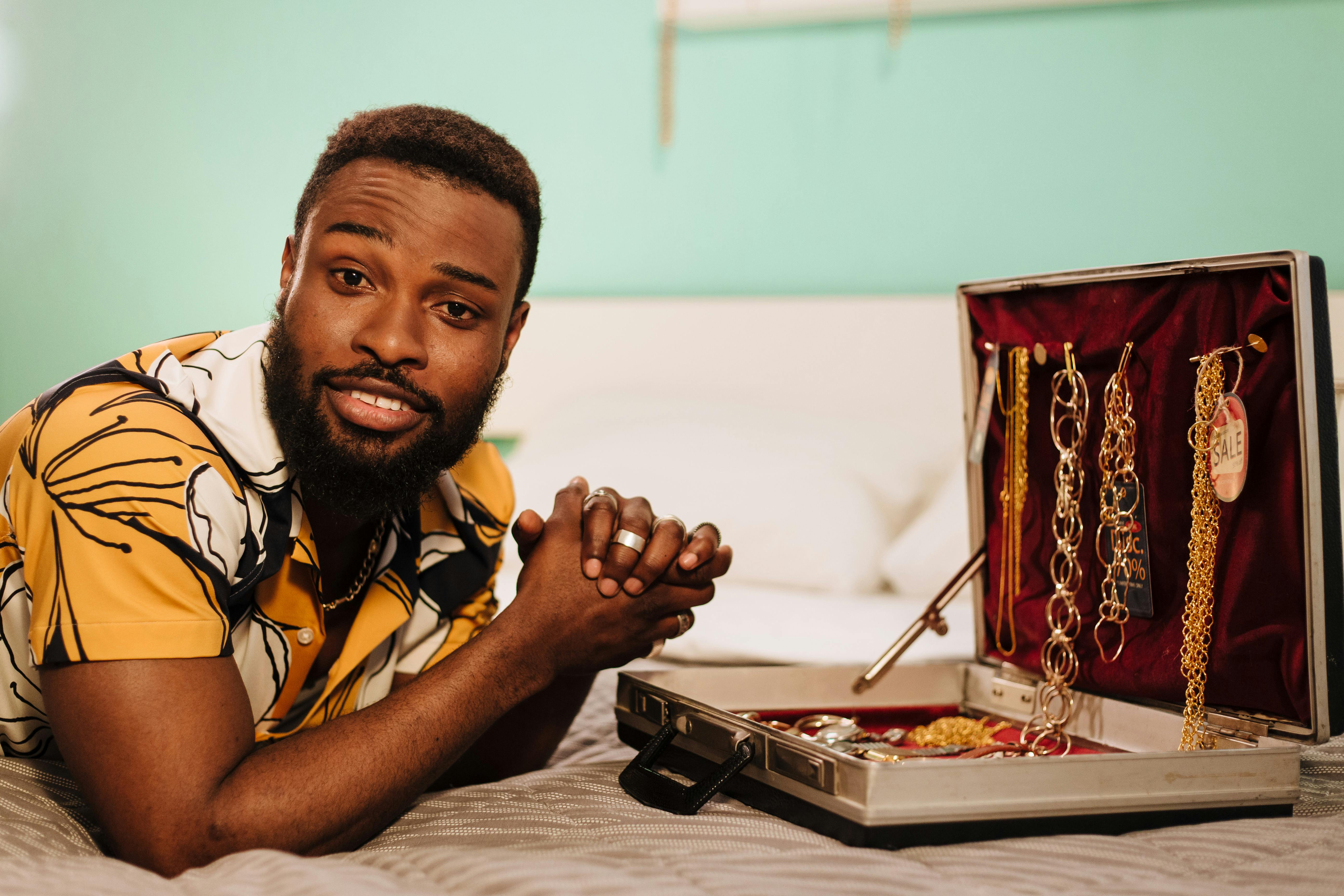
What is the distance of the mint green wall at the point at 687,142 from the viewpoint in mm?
2232

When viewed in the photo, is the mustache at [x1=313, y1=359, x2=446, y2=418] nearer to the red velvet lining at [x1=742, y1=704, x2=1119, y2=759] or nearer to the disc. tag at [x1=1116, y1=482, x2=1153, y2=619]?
the red velvet lining at [x1=742, y1=704, x2=1119, y2=759]

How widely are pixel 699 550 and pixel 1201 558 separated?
1.51ft

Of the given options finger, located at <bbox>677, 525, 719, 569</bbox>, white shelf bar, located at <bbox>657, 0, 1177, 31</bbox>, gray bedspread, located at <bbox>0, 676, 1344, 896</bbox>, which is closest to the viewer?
gray bedspread, located at <bbox>0, 676, 1344, 896</bbox>

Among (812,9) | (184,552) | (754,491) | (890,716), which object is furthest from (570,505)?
(812,9)

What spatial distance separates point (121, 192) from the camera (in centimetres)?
309

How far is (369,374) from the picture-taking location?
970 mm

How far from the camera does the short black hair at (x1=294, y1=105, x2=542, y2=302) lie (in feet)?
3.37

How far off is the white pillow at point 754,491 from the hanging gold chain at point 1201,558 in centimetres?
97

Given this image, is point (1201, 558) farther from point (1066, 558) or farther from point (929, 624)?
point (929, 624)

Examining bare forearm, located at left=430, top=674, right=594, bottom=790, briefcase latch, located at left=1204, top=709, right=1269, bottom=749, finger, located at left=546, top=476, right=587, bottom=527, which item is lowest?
bare forearm, located at left=430, top=674, right=594, bottom=790

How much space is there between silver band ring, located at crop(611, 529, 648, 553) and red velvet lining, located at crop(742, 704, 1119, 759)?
0.95 feet

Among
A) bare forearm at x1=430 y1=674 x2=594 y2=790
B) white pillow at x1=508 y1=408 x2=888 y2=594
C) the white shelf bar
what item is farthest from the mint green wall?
bare forearm at x1=430 y1=674 x2=594 y2=790

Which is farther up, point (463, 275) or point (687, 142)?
point (687, 142)

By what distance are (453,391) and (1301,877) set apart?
770 mm
